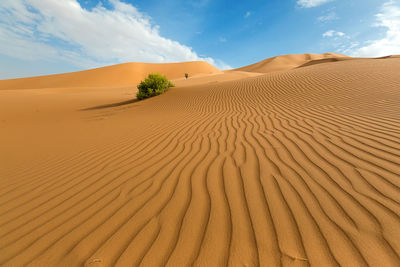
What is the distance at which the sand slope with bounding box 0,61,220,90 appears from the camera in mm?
42469

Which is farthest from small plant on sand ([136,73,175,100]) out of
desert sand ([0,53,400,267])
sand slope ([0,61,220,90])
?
sand slope ([0,61,220,90])

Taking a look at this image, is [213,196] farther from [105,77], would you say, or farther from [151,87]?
[105,77]

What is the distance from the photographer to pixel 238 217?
60.8 inches

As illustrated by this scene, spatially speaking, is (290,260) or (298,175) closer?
(290,260)

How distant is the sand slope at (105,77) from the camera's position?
42469mm

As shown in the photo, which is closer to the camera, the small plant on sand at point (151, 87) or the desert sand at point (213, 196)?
the desert sand at point (213, 196)

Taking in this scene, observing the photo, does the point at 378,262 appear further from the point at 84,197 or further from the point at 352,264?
the point at 84,197

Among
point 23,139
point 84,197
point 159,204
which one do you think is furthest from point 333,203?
point 23,139

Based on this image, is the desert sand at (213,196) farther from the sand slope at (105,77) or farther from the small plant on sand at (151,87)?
the sand slope at (105,77)

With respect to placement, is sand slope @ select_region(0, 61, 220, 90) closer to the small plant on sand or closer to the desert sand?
the small plant on sand

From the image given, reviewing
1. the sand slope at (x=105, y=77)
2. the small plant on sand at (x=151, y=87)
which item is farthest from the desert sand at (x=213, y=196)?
the sand slope at (x=105, y=77)

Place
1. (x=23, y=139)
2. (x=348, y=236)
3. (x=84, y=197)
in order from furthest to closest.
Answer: (x=23, y=139) → (x=84, y=197) → (x=348, y=236)

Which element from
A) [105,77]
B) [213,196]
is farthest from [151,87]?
[105,77]

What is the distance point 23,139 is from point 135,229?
532cm
